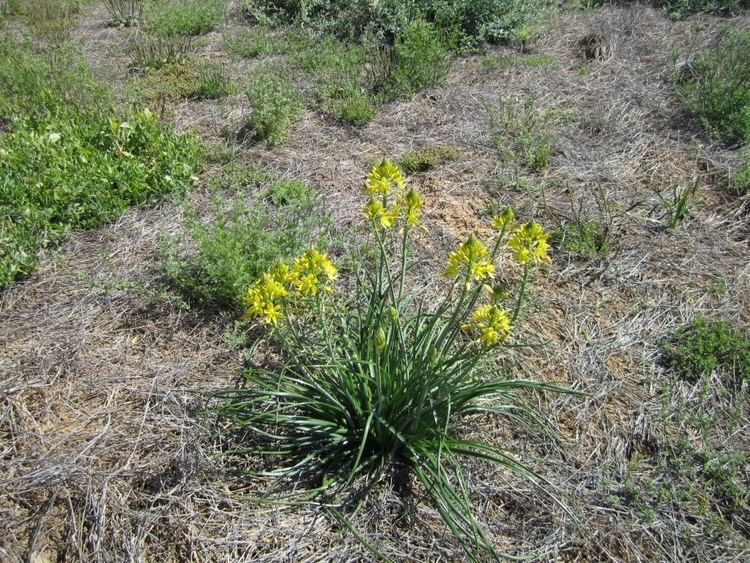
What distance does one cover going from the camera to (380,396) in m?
2.23

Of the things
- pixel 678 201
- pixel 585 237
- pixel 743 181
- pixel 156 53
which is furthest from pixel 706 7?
pixel 156 53

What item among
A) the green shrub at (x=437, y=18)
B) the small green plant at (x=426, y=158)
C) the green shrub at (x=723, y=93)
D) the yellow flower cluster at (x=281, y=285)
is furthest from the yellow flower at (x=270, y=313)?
the green shrub at (x=437, y=18)

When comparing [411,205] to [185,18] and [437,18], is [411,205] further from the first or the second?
[185,18]

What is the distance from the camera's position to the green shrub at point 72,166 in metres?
3.64

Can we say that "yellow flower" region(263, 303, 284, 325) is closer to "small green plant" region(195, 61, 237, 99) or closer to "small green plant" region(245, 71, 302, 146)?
"small green plant" region(245, 71, 302, 146)

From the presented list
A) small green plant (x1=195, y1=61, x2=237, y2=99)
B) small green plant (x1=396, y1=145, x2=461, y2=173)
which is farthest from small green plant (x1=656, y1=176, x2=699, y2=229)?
small green plant (x1=195, y1=61, x2=237, y2=99)

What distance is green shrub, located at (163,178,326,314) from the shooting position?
3.09 meters

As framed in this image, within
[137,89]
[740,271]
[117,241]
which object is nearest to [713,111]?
[740,271]

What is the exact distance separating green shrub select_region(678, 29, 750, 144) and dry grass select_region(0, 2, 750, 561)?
0.16 meters

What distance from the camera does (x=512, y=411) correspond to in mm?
2680

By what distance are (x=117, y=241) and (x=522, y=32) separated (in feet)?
14.0

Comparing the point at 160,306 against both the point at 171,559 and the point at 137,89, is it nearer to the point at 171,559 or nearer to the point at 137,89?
the point at 171,559

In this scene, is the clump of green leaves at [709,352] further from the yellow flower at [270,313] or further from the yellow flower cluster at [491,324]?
the yellow flower at [270,313]

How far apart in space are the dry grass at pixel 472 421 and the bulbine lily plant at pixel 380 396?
13cm
